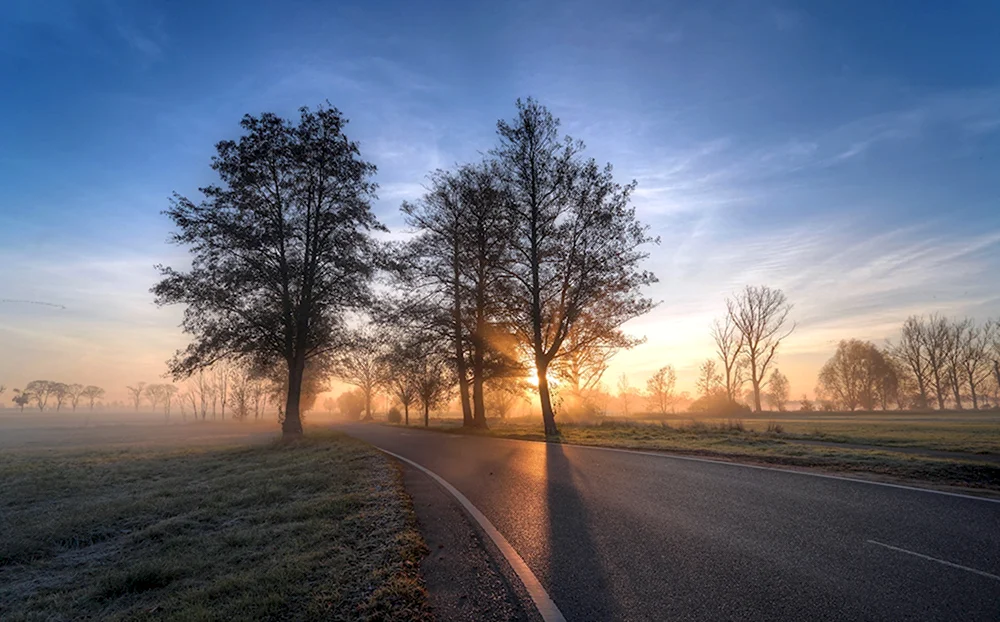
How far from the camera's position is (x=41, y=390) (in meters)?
144

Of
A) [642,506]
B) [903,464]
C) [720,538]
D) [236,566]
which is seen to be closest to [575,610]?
[720,538]

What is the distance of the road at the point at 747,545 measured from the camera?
3.45 m

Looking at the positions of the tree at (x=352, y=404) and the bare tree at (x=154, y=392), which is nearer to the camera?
the tree at (x=352, y=404)

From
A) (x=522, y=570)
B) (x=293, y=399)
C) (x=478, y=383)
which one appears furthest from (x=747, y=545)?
(x=478, y=383)

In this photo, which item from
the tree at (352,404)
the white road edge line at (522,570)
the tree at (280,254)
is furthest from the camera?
the tree at (352,404)

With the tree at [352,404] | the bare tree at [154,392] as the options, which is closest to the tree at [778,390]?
the tree at [352,404]

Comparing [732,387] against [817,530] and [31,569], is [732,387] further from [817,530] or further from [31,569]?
[31,569]

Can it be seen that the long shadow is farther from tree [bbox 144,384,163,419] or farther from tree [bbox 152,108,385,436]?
tree [bbox 144,384,163,419]

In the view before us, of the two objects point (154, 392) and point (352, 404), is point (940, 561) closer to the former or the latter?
point (352, 404)

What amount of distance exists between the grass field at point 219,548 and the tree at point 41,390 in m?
186

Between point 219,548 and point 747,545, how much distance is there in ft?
20.6

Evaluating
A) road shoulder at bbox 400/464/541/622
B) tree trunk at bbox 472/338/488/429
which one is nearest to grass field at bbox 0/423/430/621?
road shoulder at bbox 400/464/541/622

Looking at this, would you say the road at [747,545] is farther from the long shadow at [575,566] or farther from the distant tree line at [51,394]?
the distant tree line at [51,394]

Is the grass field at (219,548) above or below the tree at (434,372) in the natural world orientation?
below
